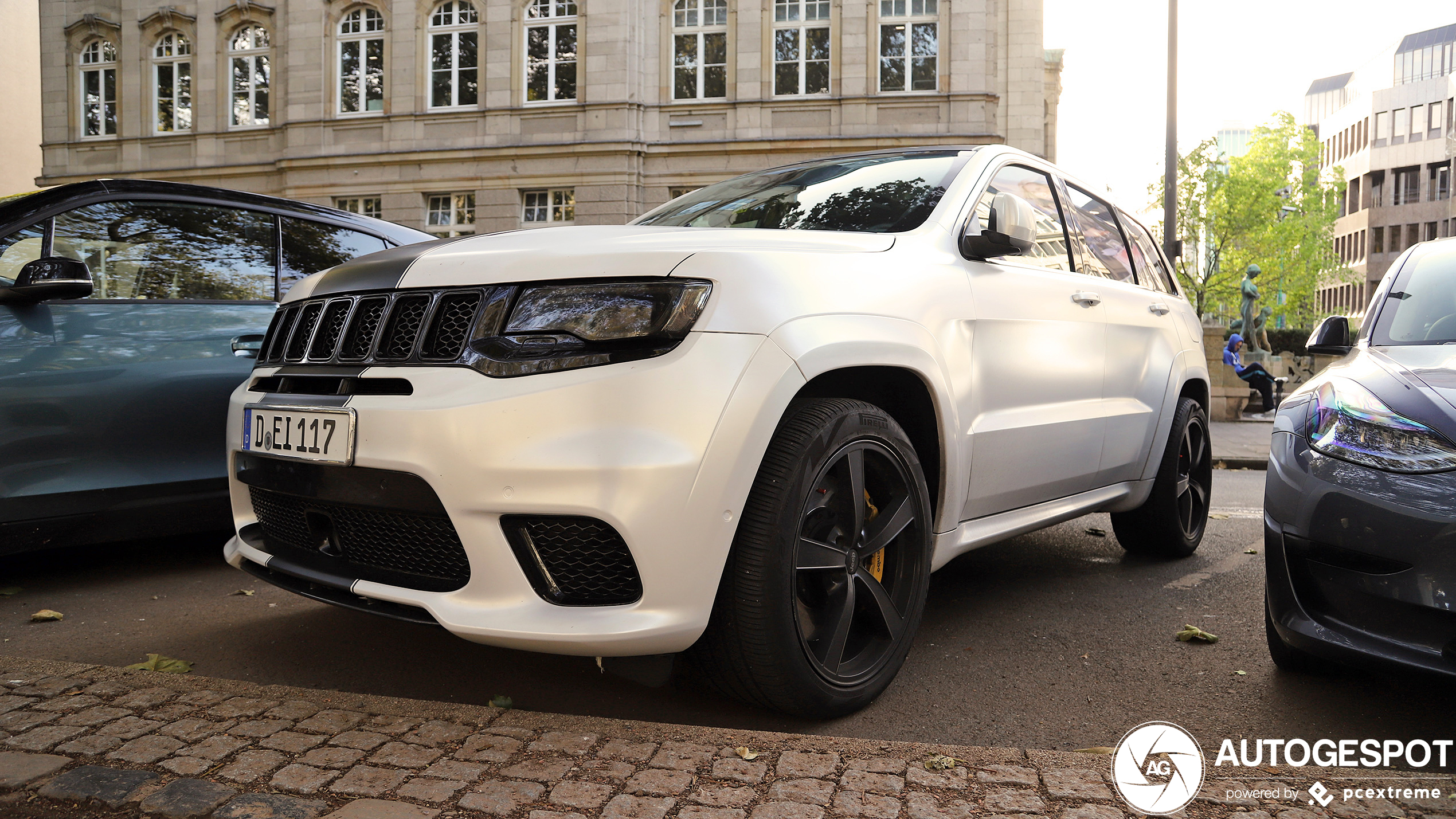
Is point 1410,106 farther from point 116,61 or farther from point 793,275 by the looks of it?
point 793,275

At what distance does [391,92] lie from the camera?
2459 centimetres

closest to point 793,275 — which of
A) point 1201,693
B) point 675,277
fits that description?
point 675,277

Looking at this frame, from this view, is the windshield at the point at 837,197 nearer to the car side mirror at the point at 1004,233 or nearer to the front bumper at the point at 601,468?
the car side mirror at the point at 1004,233

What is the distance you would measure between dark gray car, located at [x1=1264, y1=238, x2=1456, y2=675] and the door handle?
12.5ft

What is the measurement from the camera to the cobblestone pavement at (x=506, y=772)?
194 cm

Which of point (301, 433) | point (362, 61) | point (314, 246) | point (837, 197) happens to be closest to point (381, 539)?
point (301, 433)

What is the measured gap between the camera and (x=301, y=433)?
8.07ft

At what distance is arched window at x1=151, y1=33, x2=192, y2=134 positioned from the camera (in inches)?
1044

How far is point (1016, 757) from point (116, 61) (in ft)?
105

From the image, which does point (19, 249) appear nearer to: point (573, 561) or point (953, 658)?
point (573, 561)

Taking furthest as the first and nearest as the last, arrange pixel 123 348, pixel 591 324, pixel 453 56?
pixel 453 56 → pixel 123 348 → pixel 591 324

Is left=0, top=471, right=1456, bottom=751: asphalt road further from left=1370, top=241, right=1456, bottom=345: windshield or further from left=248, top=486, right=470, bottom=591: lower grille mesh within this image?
left=1370, top=241, right=1456, bottom=345: windshield

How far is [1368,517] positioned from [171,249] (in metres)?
4.41

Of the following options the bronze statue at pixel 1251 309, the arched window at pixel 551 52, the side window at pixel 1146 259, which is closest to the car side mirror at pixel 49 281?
the side window at pixel 1146 259
